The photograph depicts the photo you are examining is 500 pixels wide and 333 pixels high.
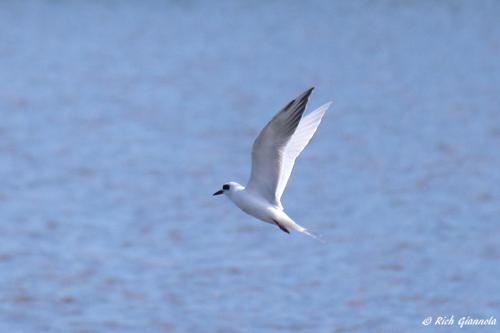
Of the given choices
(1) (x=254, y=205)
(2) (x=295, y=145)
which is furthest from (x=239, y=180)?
(1) (x=254, y=205)

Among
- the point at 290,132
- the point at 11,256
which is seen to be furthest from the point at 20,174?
the point at 290,132

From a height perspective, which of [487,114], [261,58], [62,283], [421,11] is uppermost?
[421,11]

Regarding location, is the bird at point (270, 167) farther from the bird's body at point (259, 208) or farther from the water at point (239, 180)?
the water at point (239, 180)

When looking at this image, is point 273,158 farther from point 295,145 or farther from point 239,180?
point 239,180

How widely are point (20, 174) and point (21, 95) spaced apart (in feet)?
25.9

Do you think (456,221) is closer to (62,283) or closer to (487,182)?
(487,182)

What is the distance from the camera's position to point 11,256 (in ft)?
49.9

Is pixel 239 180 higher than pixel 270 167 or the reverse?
higher

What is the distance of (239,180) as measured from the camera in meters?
18.4

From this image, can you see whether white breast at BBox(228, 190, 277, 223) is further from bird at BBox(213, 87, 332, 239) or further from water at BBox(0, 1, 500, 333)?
water at BBox(0, 1, 500, 333)

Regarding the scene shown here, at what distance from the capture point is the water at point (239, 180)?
44.9 ft

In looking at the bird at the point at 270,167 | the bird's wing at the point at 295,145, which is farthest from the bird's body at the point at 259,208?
the bird's wing at the point at 295,145

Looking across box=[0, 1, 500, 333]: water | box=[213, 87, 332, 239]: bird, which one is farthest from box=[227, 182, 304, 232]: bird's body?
box=[0, 1, 500, 333]: water

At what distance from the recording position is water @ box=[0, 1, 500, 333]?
13.7 metres
